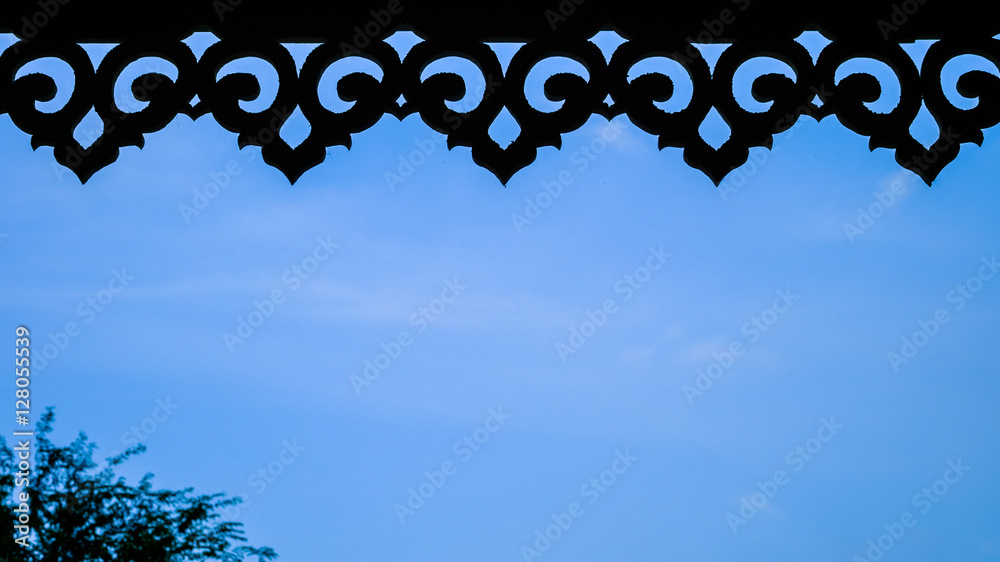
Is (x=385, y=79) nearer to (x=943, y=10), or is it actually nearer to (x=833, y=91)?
(x=833, y=91)

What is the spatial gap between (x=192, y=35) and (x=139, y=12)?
115mm

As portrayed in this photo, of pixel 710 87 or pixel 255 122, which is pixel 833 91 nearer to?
pixel 710 87

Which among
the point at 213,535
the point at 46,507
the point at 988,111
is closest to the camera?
the point at 988,111

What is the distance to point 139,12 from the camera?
74.4 inches

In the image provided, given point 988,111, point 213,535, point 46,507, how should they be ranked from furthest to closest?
point 213,535, point 46,507, point 988,111

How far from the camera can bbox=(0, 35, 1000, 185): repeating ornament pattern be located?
1.81m

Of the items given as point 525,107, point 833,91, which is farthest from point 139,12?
point 833,91

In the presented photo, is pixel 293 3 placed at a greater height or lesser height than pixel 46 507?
lesser

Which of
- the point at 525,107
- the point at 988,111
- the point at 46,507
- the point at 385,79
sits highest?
the point at 46,507

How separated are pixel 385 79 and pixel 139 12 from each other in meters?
0.52

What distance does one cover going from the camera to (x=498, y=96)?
1.84m

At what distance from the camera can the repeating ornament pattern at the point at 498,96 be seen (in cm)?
181

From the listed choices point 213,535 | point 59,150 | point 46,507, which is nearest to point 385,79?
point 59,150

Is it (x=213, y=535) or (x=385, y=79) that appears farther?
(x=213, y=535)
